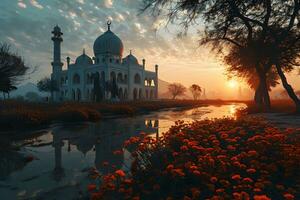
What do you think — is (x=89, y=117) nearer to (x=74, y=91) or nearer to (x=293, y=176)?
(x=293, y=176)

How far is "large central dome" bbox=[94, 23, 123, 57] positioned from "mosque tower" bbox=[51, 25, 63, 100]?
1181cm

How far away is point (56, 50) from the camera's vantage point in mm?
70250

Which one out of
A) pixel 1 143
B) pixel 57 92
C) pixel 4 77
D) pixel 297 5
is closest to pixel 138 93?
pixel 57 92

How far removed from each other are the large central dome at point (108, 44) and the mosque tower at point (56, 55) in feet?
38.8

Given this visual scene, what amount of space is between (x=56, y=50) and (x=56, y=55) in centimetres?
170

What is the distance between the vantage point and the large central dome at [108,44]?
63.3 m

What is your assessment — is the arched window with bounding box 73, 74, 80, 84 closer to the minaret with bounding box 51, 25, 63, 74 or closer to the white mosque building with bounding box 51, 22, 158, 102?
the white mosque building with bounding box 51, 22, 158, 102

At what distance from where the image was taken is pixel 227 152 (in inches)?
229

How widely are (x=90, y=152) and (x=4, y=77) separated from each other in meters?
18.4

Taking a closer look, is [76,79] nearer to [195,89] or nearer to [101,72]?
[101,72]

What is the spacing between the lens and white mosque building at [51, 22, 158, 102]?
6178 cm

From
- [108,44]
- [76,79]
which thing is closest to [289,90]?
[108,44]

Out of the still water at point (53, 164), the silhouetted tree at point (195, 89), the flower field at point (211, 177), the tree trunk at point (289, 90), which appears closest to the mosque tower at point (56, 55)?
the silhouetted tree at point (195, 89)

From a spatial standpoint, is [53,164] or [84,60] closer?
[53,164]
